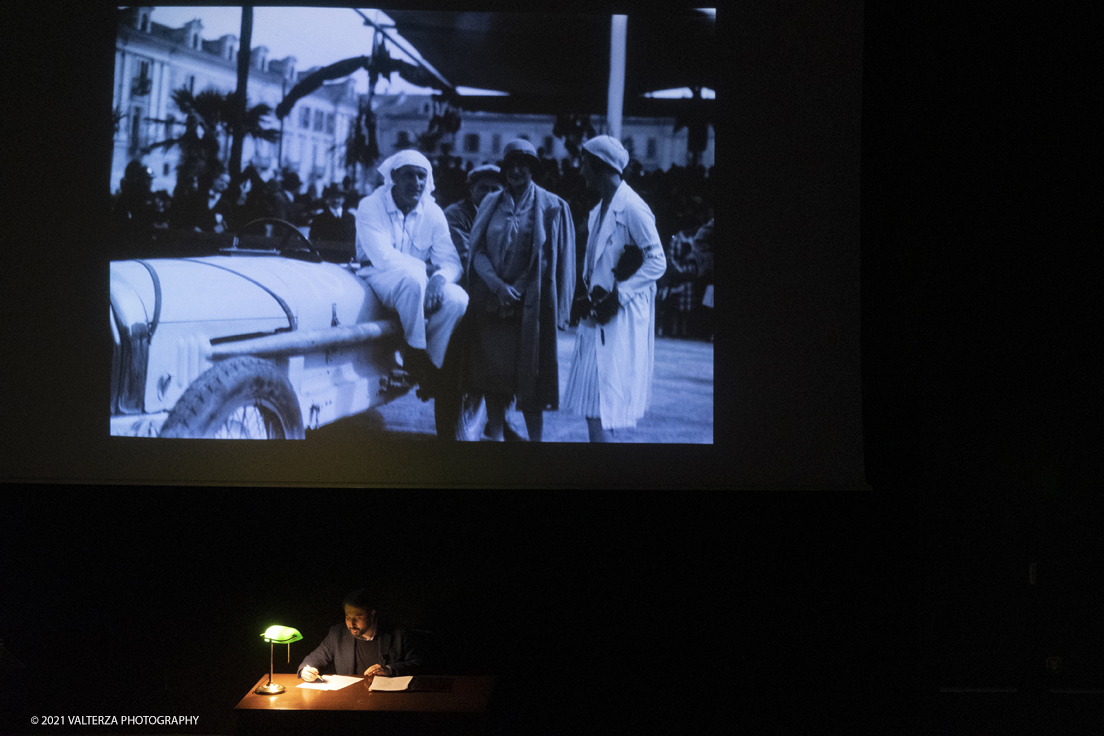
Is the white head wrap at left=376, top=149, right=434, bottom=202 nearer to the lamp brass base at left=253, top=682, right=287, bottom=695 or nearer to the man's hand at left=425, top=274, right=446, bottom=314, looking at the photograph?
the man's hand at left=425, top=274, right=446, bottom=314

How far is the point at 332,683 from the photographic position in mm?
3148

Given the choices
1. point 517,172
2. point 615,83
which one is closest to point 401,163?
point 517,172

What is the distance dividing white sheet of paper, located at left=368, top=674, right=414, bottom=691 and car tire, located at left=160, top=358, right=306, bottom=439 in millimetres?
1148

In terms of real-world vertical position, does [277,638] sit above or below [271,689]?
above

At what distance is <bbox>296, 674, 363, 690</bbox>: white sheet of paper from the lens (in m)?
3.12

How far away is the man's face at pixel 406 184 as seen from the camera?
11.6ft

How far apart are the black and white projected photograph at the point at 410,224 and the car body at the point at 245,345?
0.01m

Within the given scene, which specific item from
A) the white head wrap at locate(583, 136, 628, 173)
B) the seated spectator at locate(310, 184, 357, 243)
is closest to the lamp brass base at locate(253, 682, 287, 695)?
the seated spectator at locate(310, 184, 357, 243)

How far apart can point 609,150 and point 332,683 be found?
2.62 m

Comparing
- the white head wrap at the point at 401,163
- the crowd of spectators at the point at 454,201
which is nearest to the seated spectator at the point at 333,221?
the crowd of spectators at the point at 454,201

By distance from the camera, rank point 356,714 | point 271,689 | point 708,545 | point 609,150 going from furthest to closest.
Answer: point 708,545, point 609,150, point 271,689, point 356,714

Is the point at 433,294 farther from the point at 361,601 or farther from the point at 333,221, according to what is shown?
the point at 361,601

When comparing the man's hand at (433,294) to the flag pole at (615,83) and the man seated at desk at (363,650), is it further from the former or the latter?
the man seated at desk at (363,650)

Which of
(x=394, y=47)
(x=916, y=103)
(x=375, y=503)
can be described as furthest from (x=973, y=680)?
(x=394, y=47)
